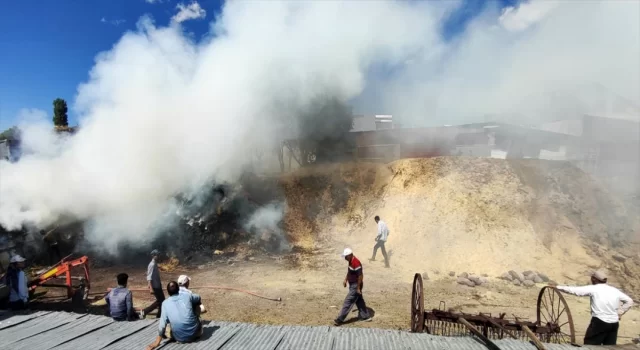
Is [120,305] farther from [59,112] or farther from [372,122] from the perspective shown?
[59,112]

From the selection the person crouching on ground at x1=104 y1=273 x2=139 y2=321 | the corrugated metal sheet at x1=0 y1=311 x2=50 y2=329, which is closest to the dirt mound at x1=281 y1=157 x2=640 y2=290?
the person crouching on ground at x1=104 y1=273 x2=139 y2=321

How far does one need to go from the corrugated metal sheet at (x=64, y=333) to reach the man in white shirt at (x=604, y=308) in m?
Answer: 6.19

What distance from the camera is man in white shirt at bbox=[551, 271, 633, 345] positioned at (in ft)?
15.2

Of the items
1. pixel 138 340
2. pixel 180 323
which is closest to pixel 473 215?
pixel 180 323

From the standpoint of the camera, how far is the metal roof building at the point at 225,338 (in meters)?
3.81

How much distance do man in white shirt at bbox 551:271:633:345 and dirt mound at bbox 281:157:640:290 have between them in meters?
6.18

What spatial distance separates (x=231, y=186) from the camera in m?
14.6

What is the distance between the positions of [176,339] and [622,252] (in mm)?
14246

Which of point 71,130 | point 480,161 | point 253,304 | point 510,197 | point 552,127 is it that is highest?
point 552,127

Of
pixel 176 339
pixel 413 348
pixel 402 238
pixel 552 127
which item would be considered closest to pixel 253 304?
pixel 176 339

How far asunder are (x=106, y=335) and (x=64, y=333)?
Answer: 554 millimetres

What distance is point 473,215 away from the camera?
12773mm

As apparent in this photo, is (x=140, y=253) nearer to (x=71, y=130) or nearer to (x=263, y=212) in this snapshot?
(x=263, y=212)

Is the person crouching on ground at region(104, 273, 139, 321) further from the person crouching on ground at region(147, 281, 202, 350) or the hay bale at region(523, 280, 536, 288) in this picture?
the hay bale at region(523, 280, 536, 288)
